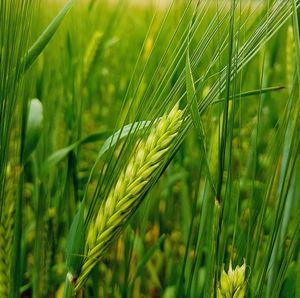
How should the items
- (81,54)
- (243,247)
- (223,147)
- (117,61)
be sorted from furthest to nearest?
(117,61) < (81,54) < (243,247) < (223,147)

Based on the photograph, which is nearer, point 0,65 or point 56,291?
point 0,65

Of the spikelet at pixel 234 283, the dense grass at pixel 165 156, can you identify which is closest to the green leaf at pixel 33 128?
the dense grass at pixel 165 156

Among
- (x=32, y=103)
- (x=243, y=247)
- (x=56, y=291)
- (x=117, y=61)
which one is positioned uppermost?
(x=117, y=61)

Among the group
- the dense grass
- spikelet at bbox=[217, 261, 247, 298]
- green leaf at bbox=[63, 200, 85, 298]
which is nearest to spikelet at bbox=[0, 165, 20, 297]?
the dense grass

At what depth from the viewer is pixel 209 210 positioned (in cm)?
70

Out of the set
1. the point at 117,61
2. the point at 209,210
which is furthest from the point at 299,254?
the point at 117,61

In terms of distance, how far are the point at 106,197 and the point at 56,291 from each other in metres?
0.51

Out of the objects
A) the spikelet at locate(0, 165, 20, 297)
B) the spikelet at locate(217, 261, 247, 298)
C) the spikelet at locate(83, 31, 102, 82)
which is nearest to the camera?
the spikelet at locate(217, 261, 247, 298)

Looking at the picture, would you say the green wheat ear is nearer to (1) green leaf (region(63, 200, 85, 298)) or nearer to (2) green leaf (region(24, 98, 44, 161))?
(1) green leaf (region(63, 200, 85, 298))

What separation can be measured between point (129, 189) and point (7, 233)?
8.8 inches

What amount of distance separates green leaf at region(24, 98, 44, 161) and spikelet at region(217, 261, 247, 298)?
1.10 ft

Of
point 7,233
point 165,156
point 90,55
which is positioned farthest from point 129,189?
point 90,55

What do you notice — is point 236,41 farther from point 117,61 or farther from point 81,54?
point 117,61

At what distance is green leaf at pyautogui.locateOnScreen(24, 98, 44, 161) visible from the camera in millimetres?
774
